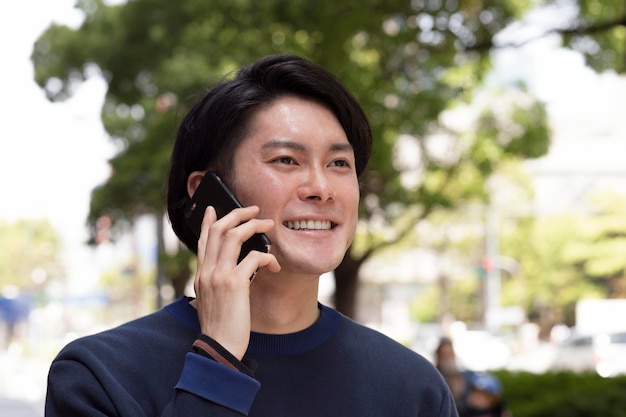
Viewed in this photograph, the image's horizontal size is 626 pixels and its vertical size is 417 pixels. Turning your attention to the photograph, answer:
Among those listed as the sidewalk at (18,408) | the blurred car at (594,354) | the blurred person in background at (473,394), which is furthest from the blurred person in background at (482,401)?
the blurred car at (594,354)

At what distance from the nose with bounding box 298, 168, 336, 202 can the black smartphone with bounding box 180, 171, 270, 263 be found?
0.12m

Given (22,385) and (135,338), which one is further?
(22,385)

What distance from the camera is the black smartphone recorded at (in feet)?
6.73

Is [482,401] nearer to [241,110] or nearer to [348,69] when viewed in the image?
[348,69]

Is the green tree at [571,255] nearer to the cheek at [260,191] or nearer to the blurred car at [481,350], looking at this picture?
the blurred car at [481,350]

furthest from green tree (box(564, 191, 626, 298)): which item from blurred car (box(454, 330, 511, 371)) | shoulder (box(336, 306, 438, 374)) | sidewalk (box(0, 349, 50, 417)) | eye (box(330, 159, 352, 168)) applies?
eye (box(330, 159, 352, 168))

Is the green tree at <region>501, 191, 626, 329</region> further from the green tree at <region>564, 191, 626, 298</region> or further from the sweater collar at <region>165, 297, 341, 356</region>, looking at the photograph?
the sweater collar at <region>165, 297, 341, 356</region>

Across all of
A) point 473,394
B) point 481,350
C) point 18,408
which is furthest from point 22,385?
point 473,394

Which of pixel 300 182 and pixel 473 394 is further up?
pixel 300 182

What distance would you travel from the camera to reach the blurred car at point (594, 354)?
2269 centimetres

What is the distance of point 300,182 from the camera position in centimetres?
212

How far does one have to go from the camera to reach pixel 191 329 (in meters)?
2.21

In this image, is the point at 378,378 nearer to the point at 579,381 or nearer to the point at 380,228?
the point at 579,381

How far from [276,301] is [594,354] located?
74.8 ft
